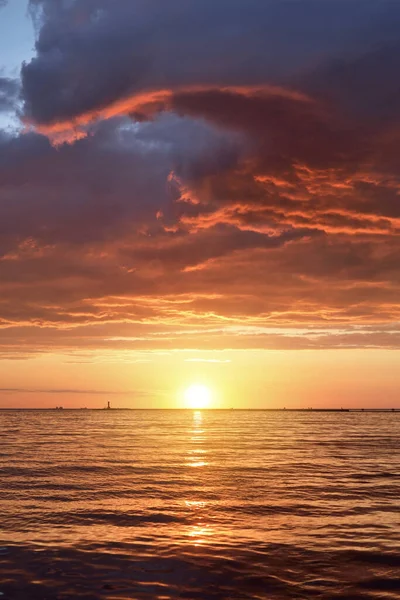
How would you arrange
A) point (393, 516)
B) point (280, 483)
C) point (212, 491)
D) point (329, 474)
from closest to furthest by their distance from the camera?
point (393, 516), point (212, 491), point (280, 483), point (329, 474)

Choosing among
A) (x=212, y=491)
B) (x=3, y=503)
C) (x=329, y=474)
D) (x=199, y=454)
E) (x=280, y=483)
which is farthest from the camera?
(x=199, y=454)

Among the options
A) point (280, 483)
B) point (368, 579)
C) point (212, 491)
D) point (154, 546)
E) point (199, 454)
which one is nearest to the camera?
point (368, 579)

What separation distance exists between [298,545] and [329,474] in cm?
1936

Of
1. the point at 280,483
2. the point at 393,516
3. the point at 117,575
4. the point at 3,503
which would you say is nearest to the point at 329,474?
the point at 280,483

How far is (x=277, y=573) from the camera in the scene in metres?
15.6

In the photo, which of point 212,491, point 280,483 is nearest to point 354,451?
point 280,483

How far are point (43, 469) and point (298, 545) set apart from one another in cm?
2420

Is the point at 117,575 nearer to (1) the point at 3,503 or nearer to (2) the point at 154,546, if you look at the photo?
(2) the point at 154,546

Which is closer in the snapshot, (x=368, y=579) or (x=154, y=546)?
(x=368, y=579)

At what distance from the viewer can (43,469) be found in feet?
125

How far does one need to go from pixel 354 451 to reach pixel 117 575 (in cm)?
4412

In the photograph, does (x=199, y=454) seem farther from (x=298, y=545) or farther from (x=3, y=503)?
(x=298, y=545)

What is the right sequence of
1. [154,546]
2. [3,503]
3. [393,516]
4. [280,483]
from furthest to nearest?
[280,483], [3,503], [393,516], [154,546]

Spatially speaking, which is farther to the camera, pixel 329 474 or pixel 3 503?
pixel 329 474
